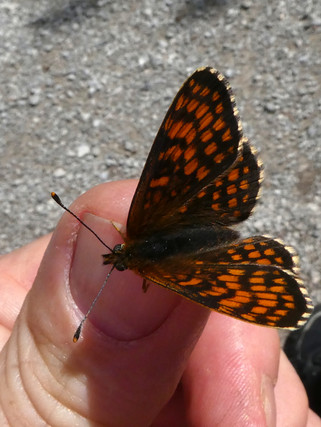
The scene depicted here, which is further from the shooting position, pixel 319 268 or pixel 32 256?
pixel 319 268

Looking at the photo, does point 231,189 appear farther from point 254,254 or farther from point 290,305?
point 290,305

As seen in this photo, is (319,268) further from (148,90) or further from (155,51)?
(155,51)

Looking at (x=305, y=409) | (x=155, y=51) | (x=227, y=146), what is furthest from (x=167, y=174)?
(x=155, y=51)

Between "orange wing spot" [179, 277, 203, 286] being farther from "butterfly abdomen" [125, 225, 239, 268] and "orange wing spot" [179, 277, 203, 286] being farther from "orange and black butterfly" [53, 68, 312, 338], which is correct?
"butterfly abdomen" [125, 225, 239, 268]

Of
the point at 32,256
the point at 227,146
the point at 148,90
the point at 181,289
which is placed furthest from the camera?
the point at 148,90

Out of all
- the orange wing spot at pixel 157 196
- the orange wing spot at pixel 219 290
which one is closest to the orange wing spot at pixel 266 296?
the orange wing spot at pixel 219 290

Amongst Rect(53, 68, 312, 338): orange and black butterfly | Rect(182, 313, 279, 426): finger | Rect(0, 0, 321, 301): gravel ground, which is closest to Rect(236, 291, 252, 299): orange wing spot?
Rect(53, 68, 312, 338): orange and black butterfly

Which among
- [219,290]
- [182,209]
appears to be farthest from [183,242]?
[219,290]
